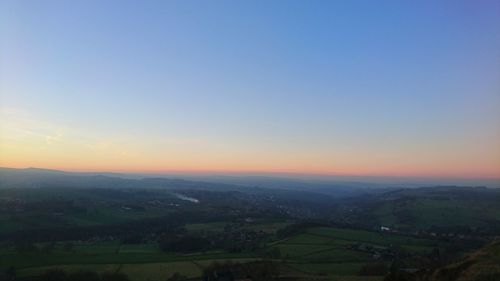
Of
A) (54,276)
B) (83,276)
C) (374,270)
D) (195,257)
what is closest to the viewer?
(374,270)

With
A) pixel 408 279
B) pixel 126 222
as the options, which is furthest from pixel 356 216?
pixel 408 279

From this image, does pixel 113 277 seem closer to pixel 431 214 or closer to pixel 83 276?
pixel 83 276

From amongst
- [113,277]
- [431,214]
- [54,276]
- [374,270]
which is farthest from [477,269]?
[431,214]

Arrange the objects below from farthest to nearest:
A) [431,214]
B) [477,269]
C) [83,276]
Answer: [431,214]
[83,276]
[477,269]

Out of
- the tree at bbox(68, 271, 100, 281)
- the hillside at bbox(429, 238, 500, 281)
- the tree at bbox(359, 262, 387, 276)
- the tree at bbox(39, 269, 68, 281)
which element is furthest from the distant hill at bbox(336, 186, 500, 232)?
the tree at bbox(39, 269, 68, 281)

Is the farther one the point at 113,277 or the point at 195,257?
the point at 195,257

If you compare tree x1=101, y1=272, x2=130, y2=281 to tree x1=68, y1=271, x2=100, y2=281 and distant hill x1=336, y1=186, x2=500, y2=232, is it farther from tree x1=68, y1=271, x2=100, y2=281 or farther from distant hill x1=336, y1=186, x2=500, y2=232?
distant hill x1=336, y1=186, x2=500, y2=232

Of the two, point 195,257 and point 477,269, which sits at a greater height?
point 477,269

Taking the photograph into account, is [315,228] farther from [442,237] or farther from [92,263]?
[92,263]

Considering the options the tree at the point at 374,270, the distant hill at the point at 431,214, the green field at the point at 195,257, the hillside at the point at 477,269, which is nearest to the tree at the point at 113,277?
the green field at the point at 195,257

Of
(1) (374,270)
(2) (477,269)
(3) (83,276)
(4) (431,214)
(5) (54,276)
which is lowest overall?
Result: (5) (54,276)

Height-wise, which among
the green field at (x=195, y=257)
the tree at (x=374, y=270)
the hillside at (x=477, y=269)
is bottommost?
the green field at (x=195, y=257)

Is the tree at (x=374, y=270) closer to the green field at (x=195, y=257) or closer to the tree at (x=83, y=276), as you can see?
the green field at (x=195, y=257)
